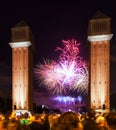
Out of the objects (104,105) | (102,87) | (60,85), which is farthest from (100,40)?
(60,85)

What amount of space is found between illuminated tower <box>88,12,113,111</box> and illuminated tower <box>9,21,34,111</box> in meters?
9.58

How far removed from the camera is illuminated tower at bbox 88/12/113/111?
51.0 metres

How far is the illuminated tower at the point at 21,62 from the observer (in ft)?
180

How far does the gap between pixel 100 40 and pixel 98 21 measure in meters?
2.73

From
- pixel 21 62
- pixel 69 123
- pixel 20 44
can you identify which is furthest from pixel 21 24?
pixel 69 123

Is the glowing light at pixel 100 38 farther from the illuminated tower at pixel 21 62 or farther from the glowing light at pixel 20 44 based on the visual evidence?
the illuminated tower at pixel 21 62

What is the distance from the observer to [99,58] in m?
53.2

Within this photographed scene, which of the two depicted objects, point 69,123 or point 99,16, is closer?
point 69,123

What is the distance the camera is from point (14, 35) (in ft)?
186

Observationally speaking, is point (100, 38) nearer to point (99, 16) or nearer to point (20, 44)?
point (99, 16)

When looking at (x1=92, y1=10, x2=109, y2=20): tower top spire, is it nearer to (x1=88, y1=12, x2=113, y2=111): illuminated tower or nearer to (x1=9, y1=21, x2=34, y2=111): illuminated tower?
(x1=88, y1=12, x2=113, y2=111): illuminated tower

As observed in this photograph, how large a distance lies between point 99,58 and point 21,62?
1218 centimetres

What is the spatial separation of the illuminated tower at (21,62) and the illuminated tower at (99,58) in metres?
9.58

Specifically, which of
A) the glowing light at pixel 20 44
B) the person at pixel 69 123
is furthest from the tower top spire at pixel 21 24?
the person at pixel 69 123
